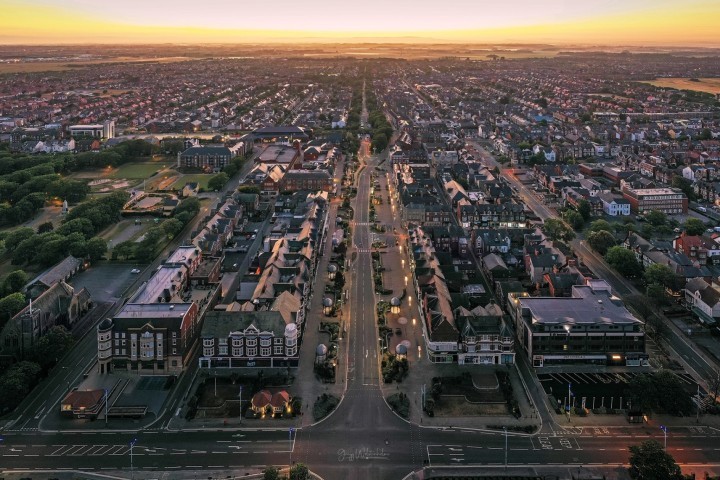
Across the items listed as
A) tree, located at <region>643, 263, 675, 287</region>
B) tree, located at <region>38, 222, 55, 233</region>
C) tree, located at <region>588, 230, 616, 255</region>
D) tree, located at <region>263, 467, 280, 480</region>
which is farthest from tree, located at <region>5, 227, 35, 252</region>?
tree, located at <region>643, 263, 675, 287</region>

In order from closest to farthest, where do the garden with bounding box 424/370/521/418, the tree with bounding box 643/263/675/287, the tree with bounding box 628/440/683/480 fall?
1. the tree with bounding box 628/440/683/480
2. the garden with bounding box 424/370/521/418
3. the tree with bounding box 643/263/675/287

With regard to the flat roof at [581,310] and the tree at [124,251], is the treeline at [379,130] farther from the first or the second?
the flat roof at [581,310]

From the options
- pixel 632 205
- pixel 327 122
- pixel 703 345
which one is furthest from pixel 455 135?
pixel 703 345

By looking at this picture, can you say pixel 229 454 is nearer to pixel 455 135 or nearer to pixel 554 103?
pixel 455 135

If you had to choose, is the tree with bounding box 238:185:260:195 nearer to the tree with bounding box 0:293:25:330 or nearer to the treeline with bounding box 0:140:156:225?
the treeline with bounding box 0:140:156:225

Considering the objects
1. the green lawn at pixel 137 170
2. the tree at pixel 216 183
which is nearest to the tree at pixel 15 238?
the tree at pixel 216 183

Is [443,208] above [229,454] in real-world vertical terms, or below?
above
